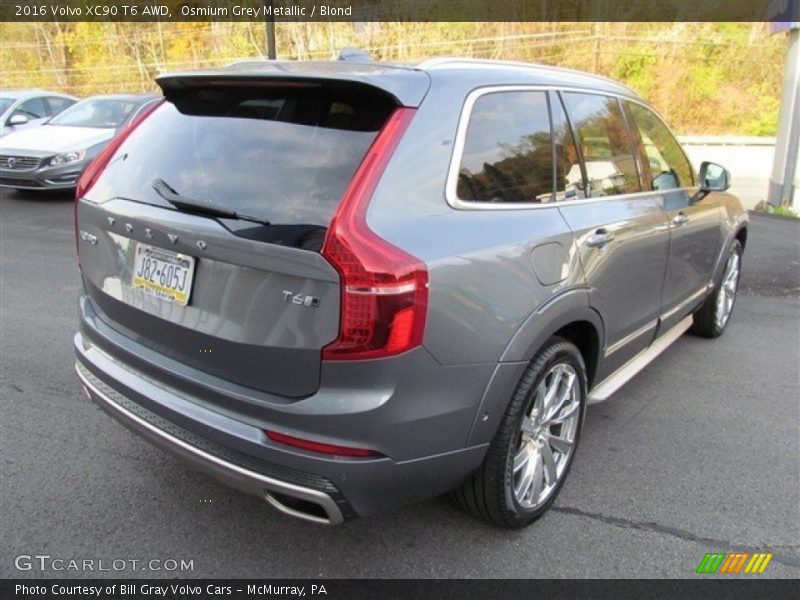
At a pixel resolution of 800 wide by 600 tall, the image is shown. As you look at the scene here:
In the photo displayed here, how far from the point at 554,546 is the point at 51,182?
9.17 meters

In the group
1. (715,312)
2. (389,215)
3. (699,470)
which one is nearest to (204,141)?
(389,215)

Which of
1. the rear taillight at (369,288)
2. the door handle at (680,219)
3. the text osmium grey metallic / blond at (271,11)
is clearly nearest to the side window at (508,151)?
the rear taillight at (369,288)

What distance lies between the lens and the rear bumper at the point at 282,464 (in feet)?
6.53

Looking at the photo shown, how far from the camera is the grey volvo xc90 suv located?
76.9 inches

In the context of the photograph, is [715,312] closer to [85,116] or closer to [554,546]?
[554,546]

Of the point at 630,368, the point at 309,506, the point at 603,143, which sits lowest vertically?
the point at 630,368

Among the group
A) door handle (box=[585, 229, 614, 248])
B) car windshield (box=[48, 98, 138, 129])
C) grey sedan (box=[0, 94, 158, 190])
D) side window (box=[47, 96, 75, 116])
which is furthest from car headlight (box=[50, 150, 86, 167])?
door handle (box=[585, 229, 614, 248])

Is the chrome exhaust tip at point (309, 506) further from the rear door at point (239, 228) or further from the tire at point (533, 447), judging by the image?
the tire at point (533, 447)

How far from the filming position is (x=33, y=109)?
1250 centimetres

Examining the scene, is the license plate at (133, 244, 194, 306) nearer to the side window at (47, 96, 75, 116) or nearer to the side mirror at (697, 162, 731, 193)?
the side mirror at (697, 162, 731, 193)

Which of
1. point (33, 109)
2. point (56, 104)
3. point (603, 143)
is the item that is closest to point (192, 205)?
point (603, 143)

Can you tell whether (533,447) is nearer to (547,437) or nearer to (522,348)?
(547,437)

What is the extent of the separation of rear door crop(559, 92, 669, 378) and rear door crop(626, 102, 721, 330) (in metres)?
0.16

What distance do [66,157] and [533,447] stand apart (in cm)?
898
